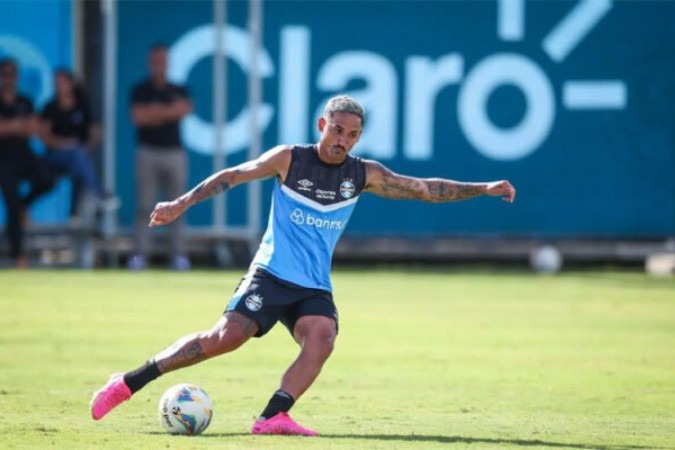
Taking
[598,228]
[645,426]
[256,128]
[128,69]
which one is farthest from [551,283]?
[645,426]

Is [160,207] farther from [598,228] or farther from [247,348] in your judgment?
[598,228]

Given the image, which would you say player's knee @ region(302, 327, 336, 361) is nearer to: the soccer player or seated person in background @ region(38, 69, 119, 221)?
the soccer player

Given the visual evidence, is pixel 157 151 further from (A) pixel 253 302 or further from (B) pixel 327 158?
(A) pixel 253 302

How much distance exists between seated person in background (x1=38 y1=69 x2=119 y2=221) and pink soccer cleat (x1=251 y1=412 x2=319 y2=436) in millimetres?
16967

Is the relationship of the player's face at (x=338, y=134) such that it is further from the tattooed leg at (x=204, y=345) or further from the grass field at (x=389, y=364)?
the grass field at (x=389, y=364)

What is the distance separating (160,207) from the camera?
421 inches

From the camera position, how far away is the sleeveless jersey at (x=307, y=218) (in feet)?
37.2

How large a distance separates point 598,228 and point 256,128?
252 inches

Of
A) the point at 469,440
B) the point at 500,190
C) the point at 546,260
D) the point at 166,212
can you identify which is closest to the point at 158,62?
the point at 546,260

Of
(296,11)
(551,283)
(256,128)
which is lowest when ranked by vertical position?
(551,283)

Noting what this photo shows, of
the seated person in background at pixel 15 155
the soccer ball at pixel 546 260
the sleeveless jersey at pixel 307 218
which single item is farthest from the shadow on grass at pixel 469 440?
the soccer ball at pixel 546 260

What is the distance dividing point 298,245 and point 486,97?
18188 millimetres

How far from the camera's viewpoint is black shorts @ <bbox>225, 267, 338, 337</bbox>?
11.1 meters

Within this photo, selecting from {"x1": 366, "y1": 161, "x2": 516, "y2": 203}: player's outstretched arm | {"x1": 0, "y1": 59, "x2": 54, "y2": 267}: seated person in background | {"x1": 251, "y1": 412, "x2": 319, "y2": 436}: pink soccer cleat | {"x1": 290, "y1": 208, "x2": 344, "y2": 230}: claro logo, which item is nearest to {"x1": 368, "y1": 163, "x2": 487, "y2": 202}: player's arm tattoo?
{"x1": 366, "y1": 161, "x2": 516, "y2": 203}: player's outstretched arm
